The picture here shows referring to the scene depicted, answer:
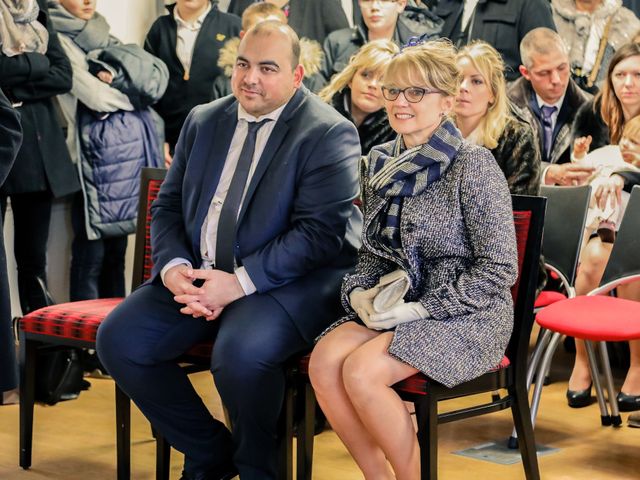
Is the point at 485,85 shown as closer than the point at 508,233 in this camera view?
No

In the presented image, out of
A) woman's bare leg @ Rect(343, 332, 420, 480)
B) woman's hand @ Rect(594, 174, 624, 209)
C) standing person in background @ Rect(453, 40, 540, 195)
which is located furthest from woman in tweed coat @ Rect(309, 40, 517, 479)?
A: woman's hand @ Rect(594, 174, 624, 209)

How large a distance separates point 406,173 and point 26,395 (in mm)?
1512

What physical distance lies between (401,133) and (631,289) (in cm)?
191

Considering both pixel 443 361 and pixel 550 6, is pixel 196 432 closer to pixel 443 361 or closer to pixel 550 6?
pixel 443 361

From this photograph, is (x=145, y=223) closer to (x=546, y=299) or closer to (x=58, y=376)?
(x=58, y=376)

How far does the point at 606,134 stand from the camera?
4.98 metres

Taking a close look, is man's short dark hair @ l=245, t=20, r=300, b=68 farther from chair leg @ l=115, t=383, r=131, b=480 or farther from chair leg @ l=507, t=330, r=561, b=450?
chair leg @ l=507, t=330, r=561, b=450

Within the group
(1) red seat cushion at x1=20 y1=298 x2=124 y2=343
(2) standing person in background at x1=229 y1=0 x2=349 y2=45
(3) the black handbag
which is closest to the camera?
(1) red seat cushion at x1=20 y1=298 x2=124 y2=343

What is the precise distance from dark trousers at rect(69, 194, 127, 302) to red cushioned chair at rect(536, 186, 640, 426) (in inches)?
86.5

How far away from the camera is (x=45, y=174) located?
452cm

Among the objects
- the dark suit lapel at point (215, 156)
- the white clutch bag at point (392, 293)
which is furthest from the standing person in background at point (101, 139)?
the white clutch bag at point (392, 293)

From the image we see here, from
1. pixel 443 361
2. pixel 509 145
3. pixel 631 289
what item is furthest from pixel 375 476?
pixel 631 289

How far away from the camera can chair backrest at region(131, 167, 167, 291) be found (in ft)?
11.4

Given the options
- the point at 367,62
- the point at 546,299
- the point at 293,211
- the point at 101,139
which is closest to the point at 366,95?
the point at 367,62
